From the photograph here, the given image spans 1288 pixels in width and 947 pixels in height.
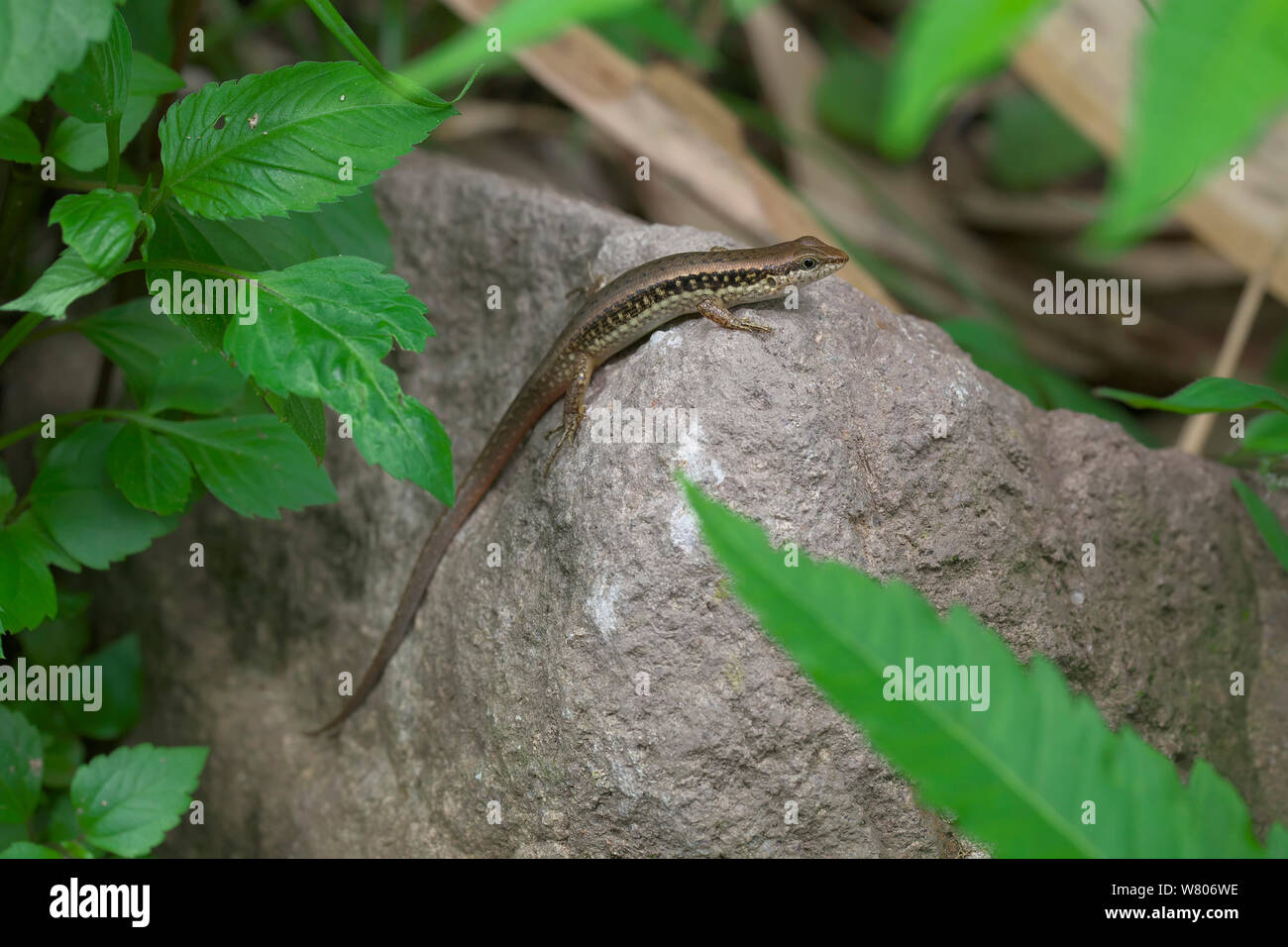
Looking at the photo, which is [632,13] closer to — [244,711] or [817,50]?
[817,50]

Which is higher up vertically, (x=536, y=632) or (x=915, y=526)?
(x=915, y=526)

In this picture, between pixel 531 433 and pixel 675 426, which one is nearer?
pixel 675 426

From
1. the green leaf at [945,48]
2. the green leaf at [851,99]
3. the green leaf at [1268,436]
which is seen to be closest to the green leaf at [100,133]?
the green leaf at [945,48]

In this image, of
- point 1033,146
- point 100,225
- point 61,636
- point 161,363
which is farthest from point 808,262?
point 1033,146

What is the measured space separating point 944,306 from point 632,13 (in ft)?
7.63

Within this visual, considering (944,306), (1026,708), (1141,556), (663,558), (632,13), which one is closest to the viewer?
(1026,708)

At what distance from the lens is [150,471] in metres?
2.61

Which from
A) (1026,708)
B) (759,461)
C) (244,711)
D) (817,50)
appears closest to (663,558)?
(759,461)

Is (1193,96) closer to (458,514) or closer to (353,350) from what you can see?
(353,350)

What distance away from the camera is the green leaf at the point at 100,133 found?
265 centimetres

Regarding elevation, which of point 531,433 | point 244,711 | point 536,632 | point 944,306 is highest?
point 944,306

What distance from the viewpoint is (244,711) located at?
3611mm

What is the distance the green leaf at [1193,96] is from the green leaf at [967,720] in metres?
0.52

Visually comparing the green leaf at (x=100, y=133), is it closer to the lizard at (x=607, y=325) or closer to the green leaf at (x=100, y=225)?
the green leaf at (x=100, y=225)
